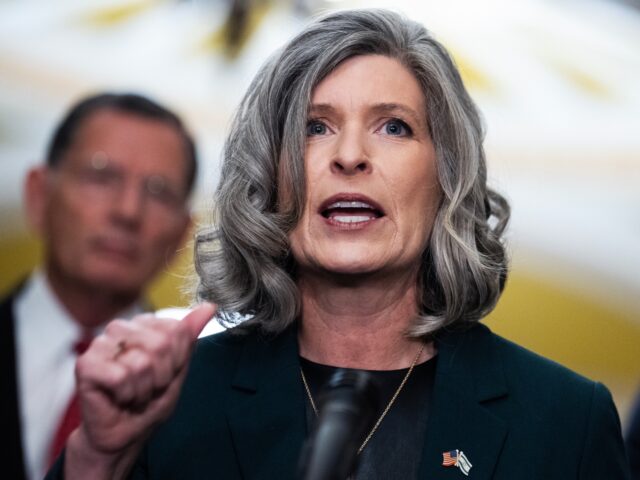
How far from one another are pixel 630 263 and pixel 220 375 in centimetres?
226

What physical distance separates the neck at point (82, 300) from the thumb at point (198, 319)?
5.64ft

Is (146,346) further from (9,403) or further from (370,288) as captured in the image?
(9,403)

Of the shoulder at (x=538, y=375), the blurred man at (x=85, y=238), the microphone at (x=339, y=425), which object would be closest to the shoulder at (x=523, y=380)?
the shoulder at (x=538, y=375)

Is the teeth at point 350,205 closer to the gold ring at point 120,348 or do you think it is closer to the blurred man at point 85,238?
the gold ring at point 120,348

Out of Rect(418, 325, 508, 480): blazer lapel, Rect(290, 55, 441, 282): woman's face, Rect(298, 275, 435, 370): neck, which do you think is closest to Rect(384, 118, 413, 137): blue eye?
Rect(290, 55, 441, 282): woman's face

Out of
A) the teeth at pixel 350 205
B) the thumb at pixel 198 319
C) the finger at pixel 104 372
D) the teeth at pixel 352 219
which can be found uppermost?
the teeth at pixel 350 205

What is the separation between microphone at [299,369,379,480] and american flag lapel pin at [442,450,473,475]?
588 mm

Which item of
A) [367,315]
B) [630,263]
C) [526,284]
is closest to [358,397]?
[367,315]

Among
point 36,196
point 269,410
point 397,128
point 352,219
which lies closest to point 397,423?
point 269,410

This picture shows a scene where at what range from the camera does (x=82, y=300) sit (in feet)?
11.0

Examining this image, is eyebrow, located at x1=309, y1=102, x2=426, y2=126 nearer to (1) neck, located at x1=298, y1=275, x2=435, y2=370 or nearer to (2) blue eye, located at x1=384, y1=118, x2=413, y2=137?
(2) blue eye, located at x1=384, y1=118, x2=413, y2=137

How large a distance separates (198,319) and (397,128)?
877 mm

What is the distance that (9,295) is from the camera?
3383 millimetres

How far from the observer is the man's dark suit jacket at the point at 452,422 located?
6.97 ft
